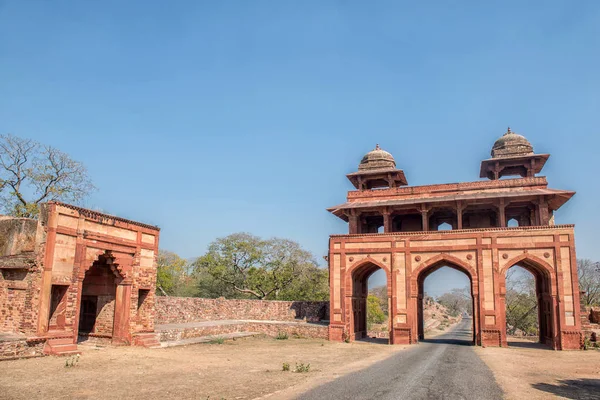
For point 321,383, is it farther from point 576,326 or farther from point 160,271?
point 160,271

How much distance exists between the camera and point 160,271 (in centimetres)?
4822

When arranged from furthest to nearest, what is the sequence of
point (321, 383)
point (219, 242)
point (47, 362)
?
point (219, 242) < point (47, 362) < point (321, 383)

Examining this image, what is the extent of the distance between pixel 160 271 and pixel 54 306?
32.4 meters

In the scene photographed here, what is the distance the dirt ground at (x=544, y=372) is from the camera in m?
11.7

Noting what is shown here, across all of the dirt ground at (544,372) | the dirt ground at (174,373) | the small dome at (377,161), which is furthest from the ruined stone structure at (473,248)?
the dirt ground at (174,373)

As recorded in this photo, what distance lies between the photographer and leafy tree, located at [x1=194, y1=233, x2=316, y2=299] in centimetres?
4619

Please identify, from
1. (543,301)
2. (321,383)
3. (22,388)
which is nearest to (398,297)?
(543,301)

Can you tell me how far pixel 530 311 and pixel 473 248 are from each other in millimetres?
17555

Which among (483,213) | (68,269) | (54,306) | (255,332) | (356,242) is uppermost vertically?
(483,213)

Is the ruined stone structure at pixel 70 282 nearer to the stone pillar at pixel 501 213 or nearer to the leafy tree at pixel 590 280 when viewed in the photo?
the stone pillar at pixel 501 213

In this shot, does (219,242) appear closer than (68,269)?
No

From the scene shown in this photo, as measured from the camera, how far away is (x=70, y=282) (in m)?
17.0

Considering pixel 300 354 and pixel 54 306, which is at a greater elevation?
pixel 54 306

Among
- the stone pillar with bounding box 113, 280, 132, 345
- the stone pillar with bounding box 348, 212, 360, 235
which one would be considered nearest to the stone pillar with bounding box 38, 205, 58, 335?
the stone pillar with bounding box 113, 280, 132, 345
